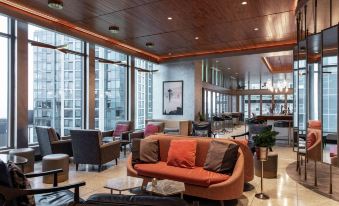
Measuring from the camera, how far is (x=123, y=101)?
1009 cm

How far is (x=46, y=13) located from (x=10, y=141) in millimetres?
3211

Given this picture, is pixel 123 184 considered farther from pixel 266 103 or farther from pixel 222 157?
pixel 266 103

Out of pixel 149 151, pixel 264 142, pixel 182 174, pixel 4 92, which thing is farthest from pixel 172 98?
pixel 182 174

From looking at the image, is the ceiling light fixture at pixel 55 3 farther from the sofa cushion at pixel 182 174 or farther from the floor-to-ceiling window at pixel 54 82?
the sofa cushion at pixel 182 174

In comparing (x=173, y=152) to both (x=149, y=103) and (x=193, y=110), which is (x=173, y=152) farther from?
(x=149, y=103)

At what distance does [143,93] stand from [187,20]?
5707 mm

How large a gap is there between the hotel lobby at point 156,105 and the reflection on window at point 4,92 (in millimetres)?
24

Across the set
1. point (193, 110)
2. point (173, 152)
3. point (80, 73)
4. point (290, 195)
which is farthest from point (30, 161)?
point (193, 110)

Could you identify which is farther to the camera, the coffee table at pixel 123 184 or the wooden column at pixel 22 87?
the wooden column at pixel 22 87

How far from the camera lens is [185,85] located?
11.0 metres

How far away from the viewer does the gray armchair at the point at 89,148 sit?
216 inches

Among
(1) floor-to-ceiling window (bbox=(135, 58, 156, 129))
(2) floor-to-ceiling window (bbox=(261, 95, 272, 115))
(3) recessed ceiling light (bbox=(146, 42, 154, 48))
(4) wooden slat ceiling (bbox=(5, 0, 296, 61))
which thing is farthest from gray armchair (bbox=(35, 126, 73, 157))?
(2) floor-to-ceiling window (bbox=(261, 95, 272, 115))

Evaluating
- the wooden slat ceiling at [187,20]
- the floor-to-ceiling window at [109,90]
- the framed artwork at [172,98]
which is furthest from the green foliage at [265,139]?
the framed artwork at [172,98]

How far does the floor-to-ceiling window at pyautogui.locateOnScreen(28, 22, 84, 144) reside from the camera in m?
6.76
